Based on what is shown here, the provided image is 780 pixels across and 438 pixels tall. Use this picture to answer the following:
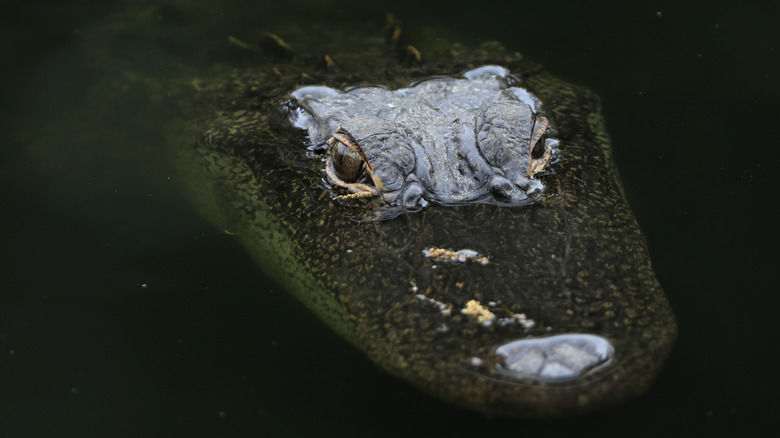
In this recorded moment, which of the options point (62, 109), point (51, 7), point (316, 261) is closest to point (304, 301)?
point (316, 261)

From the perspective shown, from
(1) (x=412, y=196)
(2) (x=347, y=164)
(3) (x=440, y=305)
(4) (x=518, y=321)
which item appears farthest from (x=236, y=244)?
(4) (x=518, y=321)

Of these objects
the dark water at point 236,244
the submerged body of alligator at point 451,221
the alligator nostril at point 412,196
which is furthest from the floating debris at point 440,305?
the alligator nostril at point 412,196

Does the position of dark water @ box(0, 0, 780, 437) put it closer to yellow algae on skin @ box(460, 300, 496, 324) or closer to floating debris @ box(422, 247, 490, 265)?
yellow algae on skin @ box(460, 300, 496, 324)

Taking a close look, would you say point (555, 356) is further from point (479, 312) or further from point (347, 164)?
point (347, 164)

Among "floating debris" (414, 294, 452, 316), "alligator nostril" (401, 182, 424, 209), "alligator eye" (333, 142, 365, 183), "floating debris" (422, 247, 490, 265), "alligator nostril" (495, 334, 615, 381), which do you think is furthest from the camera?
"alligator eye" (333, 142, 365, 183)

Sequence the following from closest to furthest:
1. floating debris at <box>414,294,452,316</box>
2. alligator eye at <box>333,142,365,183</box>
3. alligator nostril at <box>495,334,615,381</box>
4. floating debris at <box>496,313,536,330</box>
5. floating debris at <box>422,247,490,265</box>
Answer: alligator nostril at <box>495,334,615,381</box>, floating debris at <box>496,313,536,330</box>, floating debris at <box>414,294,452,316</box>, floating debris at <box>422,247,490,265</box>, alligator eye at <box>333,142,365,183</box>

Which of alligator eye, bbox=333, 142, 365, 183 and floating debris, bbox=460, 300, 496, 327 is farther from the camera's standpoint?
alligator eye, bbox=333, 142, 365, 183

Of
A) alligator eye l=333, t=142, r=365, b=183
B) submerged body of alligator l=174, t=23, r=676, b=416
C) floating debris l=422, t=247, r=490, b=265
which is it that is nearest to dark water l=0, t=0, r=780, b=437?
submerged body of alligator l=174, t=23, r=676, b=416

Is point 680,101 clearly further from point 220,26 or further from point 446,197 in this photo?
point 220,26
